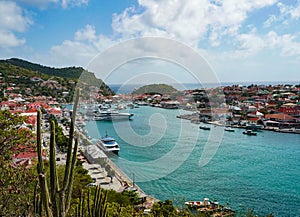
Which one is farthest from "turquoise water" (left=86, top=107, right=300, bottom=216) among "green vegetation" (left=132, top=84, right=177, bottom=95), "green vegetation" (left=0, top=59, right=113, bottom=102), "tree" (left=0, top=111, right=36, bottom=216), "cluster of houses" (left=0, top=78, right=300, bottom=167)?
"green vegetation" (left=0, top=59, right=113, bottom=102)

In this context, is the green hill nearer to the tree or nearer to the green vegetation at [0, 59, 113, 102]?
the tree

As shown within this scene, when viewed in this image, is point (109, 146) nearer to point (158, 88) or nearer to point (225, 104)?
point (158, 88)

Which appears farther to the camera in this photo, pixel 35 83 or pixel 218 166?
pixel 35 83

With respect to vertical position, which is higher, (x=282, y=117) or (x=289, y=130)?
(x=282, y=117)

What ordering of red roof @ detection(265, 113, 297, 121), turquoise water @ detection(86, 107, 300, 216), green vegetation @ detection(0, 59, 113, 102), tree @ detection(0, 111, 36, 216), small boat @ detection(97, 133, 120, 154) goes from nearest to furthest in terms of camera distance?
tree @ detection(0, 111, 36, 216) < turquoise water @ detection(86, 107, 300, 216) < small boat @ detection(97, 133, 120, 154) < red roof @ detection(265, 113, 297, 121) < green vegetation @ detection(0, 59, 113, 102)

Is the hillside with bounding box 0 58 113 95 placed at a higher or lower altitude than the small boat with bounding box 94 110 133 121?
higher

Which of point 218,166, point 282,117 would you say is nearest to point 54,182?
point 218,166

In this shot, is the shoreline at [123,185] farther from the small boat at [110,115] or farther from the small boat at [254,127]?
the small boat at [254,127]

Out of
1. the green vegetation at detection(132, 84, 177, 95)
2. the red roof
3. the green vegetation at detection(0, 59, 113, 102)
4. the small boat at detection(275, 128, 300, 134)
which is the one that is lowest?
the small boat at detection(275, 128, 300, 134)

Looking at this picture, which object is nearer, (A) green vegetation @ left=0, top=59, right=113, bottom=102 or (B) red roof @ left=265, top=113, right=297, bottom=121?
(B) red roof @ left=265, top=113, right=297, bottom=121
